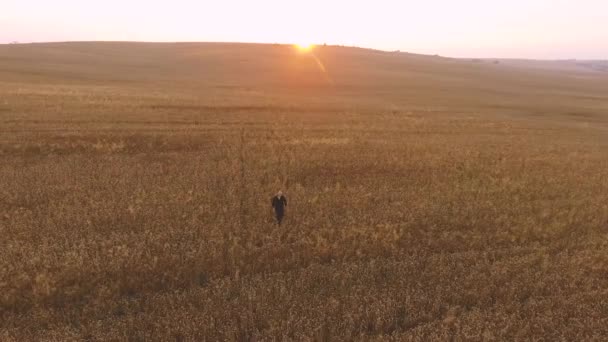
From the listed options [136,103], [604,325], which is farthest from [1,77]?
[604,325]

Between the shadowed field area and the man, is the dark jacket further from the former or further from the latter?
the shadowed field area

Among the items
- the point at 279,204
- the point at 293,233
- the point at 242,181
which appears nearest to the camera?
the point at 293,233

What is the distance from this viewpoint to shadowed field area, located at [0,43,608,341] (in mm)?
6887

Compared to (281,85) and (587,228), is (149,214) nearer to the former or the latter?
(587,228)

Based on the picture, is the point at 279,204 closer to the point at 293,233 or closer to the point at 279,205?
the point at 279,205

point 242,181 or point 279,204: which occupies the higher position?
point 279,204

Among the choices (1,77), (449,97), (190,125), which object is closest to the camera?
(190,125)

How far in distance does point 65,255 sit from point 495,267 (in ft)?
27.8

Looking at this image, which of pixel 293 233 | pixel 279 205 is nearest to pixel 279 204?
pixel 279 205

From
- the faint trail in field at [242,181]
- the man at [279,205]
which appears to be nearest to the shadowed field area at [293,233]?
the faint trail in field at [242,181]

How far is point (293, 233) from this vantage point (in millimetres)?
10102

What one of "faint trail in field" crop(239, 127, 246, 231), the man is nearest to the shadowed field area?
"faint trail in field" crop(239, 127, 246, 231)

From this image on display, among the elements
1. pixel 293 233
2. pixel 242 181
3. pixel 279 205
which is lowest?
pixel 293 233

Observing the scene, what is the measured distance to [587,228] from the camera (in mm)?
11156
